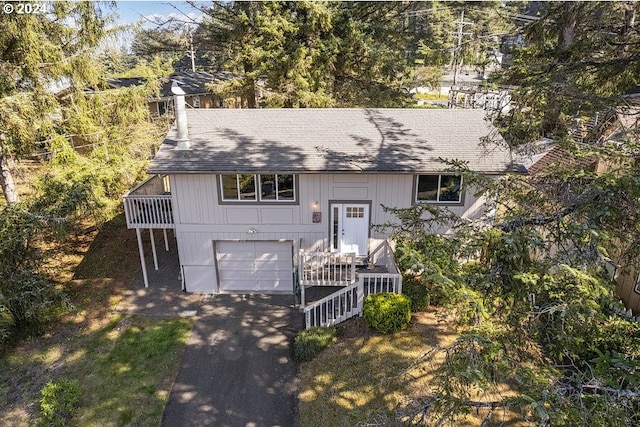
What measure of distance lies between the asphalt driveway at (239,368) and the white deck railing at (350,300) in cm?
92

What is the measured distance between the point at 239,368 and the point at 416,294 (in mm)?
5263

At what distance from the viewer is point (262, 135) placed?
13.9m

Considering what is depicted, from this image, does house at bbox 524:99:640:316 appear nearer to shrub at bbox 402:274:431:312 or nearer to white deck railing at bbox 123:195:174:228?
shrub at bbox 402:274:431:312

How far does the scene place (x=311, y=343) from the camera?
10.7 m

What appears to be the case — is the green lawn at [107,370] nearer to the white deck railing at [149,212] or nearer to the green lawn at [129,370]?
the green lawn at [129,370]

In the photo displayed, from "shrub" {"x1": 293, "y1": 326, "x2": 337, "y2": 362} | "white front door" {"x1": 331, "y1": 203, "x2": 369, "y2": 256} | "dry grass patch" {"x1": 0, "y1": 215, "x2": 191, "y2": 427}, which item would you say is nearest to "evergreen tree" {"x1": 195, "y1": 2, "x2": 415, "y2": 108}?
"white front door" {"x1": 331, "y1": 203, "x2": 369, "y2": 256}

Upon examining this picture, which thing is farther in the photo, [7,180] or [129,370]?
[7,180]

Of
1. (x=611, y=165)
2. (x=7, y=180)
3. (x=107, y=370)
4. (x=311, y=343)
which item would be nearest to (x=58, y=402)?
(x=107, y=370)

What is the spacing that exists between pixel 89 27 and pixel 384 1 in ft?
52.3

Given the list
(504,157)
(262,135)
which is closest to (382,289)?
(504,157)

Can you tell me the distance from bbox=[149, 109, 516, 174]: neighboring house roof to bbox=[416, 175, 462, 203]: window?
58 cm

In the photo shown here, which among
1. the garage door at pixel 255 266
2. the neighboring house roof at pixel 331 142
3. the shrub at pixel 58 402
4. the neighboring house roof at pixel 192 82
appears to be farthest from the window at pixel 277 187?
the neighboring house roof at pixel 192 82

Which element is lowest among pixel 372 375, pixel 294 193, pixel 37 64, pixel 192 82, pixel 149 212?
pixel 372 375

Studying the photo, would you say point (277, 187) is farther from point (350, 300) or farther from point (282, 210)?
point (350, 300)
